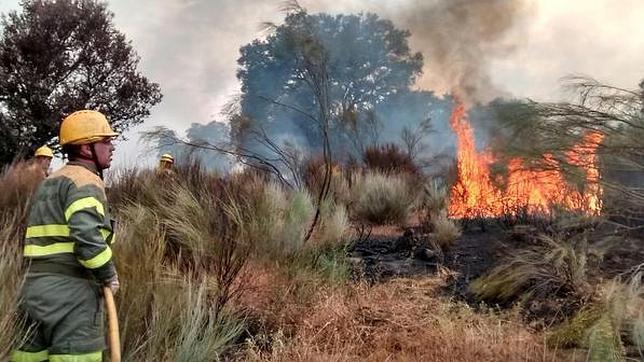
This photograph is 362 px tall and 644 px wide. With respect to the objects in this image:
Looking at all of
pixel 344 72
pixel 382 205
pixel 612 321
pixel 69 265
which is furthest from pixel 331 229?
pixel 344 72

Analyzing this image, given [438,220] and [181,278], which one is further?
[438,220]

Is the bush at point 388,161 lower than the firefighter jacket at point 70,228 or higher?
higher

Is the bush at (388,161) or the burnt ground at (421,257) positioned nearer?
the burnt ground at (421,257)

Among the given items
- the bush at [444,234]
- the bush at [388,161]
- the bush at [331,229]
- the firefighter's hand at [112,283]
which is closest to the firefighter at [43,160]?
the bush at [331,229]

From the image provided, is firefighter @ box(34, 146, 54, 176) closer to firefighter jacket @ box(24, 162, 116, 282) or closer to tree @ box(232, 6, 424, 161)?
firefighter jacket @ box(24, 162, 116, 282)

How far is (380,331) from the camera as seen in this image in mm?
4988

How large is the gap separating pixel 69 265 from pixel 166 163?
6194 mm

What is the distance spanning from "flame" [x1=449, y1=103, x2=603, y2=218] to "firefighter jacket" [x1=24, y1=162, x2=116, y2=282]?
531cm

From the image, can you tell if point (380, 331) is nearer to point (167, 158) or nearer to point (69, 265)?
point (69, 265)

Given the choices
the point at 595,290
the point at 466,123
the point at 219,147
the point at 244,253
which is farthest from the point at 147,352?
the point at 466,123

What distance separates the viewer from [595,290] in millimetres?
6039

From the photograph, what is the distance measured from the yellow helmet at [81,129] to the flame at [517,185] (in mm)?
5205

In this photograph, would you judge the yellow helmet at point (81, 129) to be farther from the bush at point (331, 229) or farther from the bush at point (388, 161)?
the bush at point (388, 161)

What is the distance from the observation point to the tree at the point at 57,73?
14.7m
